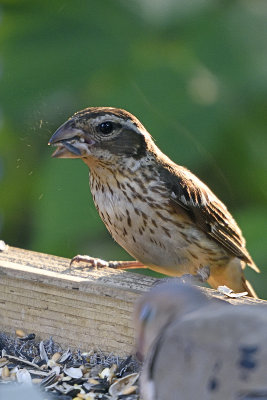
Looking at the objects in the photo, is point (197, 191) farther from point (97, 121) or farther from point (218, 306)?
point (218, 306)

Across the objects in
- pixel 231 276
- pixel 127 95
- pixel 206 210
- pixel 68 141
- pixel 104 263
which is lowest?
pixel 231 276

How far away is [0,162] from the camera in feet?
11.4

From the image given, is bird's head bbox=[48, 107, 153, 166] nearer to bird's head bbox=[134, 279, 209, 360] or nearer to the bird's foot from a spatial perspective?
the bird's foot

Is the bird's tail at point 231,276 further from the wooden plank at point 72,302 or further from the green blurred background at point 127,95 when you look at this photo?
the wooden plank at point 72,302

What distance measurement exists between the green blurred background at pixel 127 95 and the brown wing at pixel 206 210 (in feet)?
0.43

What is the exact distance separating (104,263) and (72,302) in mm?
356

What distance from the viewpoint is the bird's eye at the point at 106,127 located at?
2.93 metres

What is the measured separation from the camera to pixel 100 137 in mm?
2934

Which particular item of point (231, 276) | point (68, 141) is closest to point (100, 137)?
point (68, 141)

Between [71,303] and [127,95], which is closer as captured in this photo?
[71,303]

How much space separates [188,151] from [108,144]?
1.57 feet

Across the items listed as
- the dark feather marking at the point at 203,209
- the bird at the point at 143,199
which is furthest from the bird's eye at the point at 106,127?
the dark feather marking at the point at 203,209

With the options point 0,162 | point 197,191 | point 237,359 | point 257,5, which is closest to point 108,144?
point 197,191

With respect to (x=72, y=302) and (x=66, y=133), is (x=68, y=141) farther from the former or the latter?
(x=72, y=302)
